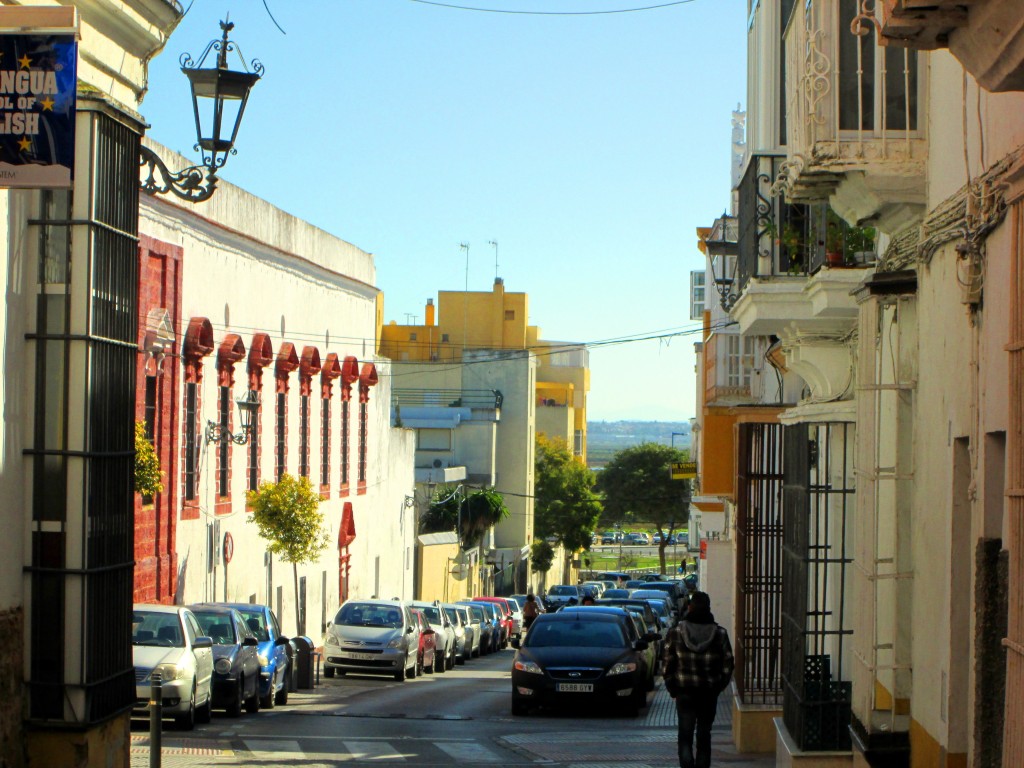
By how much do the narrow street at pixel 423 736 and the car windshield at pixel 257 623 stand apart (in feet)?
3.30

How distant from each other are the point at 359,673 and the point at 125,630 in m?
18.7

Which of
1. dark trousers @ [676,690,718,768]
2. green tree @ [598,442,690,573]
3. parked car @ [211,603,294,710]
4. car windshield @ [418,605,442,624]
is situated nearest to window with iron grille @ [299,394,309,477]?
car windshield @ [418,605,442,624]

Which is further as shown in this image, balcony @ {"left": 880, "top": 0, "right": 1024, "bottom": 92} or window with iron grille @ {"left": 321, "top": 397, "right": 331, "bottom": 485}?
window with iron grille @ {"left": 321, "top": 397, "right": 331, "bottom": 485}

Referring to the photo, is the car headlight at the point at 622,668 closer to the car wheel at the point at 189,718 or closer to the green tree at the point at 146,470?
the car wheel at the point at 189,718

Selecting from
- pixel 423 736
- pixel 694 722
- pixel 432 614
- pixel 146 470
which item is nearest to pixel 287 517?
pixel 432 614

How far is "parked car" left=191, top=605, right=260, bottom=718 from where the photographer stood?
63.8ft

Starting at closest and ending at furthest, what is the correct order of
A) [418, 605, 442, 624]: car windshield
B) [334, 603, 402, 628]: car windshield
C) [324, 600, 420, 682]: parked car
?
[324, 600, 420, 682]: parked car → [334, 603, 402, 628]: car windshield → [418, 605, 442, 624]: car windshield

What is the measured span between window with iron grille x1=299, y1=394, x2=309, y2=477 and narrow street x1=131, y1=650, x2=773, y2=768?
1558cm

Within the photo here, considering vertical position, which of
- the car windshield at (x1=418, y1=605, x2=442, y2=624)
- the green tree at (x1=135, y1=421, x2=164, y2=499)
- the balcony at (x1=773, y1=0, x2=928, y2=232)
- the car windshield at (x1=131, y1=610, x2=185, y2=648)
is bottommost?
the car windshield at (x1=418, y1=605, x2=442, y2=624)

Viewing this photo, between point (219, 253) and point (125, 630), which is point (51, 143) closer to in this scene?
point (125, 630)

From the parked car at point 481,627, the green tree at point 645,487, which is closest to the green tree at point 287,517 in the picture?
the parked car at point 481,627

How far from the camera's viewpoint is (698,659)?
13062 mm

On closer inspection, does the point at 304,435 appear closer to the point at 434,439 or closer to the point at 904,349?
the point at 904,349

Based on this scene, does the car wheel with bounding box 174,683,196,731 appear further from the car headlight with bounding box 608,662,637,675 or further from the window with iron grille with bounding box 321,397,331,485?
the window with iron grille with bounding box 321,397,331,485
